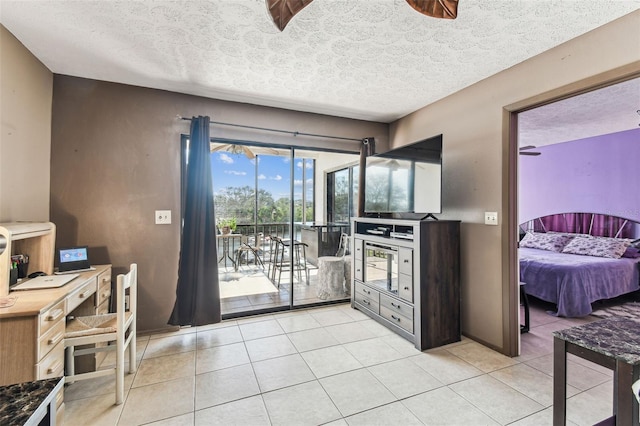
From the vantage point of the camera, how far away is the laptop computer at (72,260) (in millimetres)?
2258

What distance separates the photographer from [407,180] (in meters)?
3.13

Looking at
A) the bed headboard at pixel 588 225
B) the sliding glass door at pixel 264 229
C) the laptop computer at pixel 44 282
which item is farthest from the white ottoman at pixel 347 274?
the bed headboard at pixel 588 225

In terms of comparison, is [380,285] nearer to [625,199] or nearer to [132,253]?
[132,253]

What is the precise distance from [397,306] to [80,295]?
259 cm

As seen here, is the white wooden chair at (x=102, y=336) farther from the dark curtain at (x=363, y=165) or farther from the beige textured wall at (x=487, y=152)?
the beige textured wall at (x=487, y=152)

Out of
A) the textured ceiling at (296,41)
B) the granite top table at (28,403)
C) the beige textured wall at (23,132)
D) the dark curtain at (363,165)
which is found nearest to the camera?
the granite top table at (28,403)

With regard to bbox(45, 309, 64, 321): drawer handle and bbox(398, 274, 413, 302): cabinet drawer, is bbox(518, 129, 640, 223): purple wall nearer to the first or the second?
bbox(398, 274, 413, 302): cabinet drawer

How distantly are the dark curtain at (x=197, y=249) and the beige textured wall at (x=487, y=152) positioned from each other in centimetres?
253

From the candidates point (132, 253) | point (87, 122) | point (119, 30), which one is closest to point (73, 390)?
point (132, 253)

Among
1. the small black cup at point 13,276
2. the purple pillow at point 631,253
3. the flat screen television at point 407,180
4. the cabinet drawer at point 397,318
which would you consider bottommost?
the cabinet drawer at point 397,318

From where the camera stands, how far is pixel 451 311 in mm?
2711

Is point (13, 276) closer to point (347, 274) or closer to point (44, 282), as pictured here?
point (44, 282)

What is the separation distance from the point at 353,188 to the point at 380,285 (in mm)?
1813

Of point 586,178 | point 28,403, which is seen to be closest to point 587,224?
point 586,178
